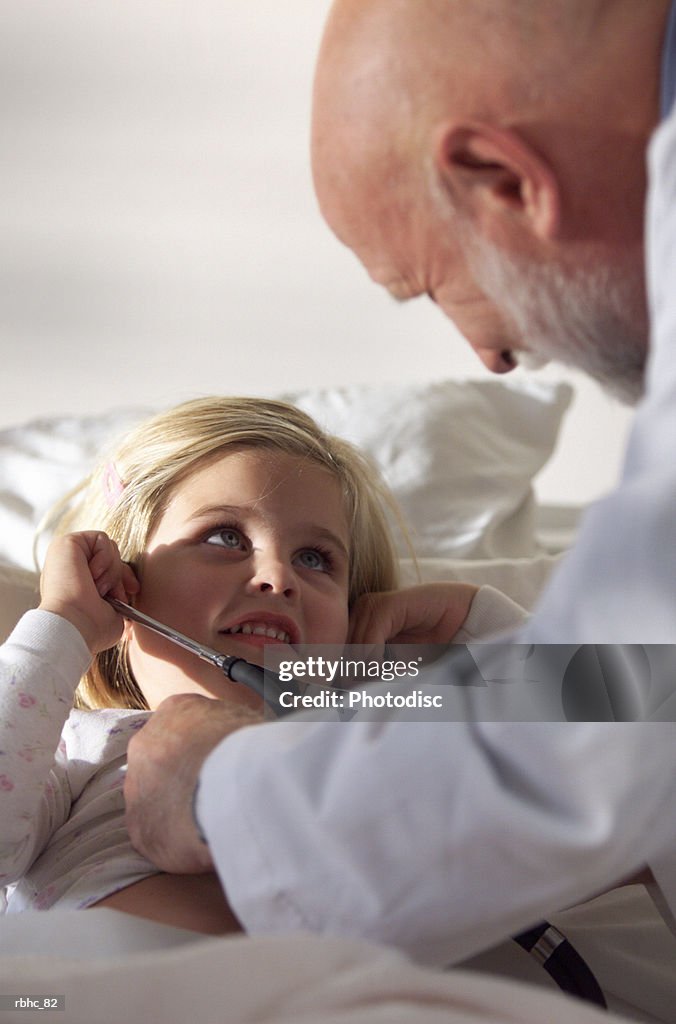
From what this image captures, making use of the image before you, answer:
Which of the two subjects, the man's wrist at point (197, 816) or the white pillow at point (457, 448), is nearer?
the man's wrist at point (197, 816)

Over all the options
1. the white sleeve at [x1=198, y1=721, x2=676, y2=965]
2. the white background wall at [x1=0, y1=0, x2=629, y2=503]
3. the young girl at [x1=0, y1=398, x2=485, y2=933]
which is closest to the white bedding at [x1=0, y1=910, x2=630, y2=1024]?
the white sleeve at [x1=198, y1=721, x2=676, y2=965]

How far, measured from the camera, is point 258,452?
125 centimetres

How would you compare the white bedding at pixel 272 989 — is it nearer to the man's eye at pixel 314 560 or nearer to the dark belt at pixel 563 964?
the dark belt at pixel 563 964

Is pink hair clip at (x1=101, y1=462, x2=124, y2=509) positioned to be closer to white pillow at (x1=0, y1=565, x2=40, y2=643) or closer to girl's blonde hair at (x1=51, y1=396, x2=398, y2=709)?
girl's blonde hair at (x1=51, y1=396, x2=398, y2=709)

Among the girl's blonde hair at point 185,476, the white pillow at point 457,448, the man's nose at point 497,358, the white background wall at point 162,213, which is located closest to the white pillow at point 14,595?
the girl's blonde hair at point 185,476

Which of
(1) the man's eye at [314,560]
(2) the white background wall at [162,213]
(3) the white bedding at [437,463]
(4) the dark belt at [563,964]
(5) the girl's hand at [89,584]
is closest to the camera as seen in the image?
(4) the dark belt at [563,964]

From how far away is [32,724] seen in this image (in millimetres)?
982

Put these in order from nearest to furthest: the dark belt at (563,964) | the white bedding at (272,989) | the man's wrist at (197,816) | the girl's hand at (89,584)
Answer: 1. the white bedding at (272,989)
2. the man's wrist at (197,816)
3. the dark belt at (563,964)
4. the girl's hand at (89,584)

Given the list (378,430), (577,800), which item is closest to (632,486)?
(577,800)

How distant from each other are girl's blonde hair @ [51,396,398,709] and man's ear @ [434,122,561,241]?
19.6 inches

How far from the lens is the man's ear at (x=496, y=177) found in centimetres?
78

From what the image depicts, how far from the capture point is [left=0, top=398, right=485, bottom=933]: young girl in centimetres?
97

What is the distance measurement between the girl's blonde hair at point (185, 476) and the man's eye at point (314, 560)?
0.09 metres

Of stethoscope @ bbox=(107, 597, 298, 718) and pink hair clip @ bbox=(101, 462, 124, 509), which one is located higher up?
pink hair clip @ bbox=(101, 462, 124, 509)
